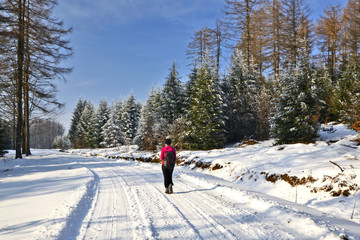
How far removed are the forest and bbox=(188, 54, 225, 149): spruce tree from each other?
0.11 meters

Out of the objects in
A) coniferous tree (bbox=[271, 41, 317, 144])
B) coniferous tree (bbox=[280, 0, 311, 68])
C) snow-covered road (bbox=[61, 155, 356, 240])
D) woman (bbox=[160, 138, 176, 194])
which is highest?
coniferous tree (bbox=[280, 0, 311, 68])

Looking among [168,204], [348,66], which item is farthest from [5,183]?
[348,66]

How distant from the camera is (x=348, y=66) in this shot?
2070cm

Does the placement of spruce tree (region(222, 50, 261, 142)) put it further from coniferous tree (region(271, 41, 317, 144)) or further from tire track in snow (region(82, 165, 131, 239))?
tire track in snow (region(82, 165, 131, 239))

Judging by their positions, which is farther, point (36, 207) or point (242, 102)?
point (242, 102)

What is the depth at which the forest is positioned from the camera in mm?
14391

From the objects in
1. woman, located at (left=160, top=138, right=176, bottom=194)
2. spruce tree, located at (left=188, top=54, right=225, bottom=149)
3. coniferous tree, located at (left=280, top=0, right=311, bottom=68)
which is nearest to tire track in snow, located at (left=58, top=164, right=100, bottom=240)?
woman, located at (left=160, top=138, right=176, bottom=194)

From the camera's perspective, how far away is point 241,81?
24.2 meters

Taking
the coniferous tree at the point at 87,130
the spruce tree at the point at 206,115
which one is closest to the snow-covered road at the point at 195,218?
the spruce tree at the point at 206,115

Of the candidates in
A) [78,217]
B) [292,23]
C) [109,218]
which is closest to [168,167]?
[109,218]

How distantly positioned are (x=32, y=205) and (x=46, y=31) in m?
15.0

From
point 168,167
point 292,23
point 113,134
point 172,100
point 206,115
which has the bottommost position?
point 168,167

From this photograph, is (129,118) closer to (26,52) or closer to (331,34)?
(26,52)

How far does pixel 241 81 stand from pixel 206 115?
24.0ft
